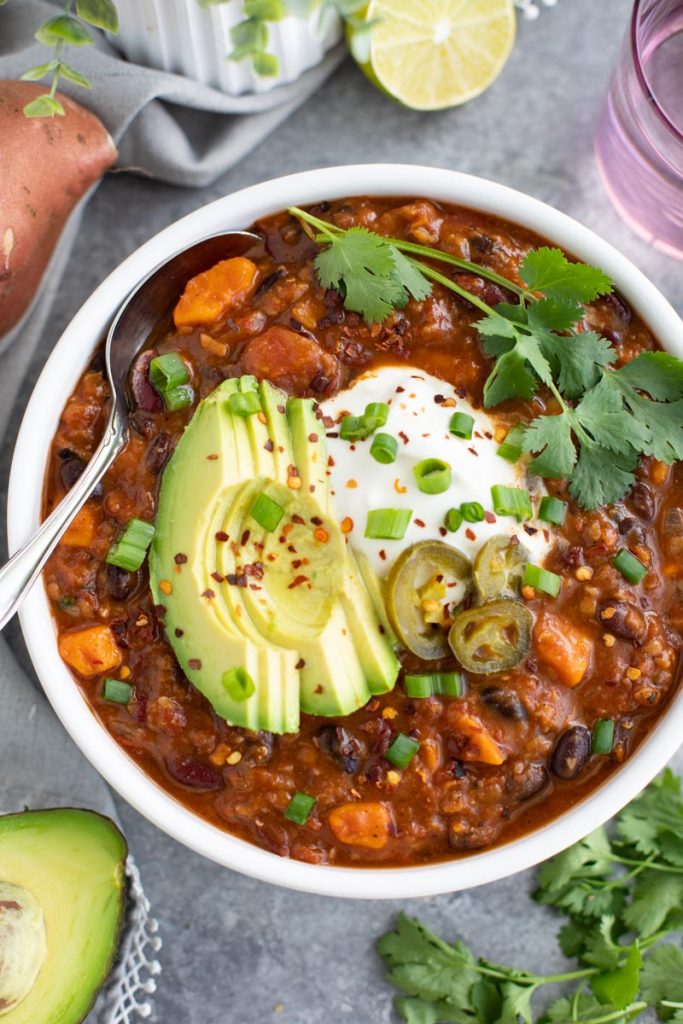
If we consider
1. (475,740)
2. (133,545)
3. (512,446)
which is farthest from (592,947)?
(133,545)

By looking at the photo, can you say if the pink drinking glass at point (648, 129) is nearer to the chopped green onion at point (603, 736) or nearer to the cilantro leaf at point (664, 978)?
the chopped green onion at point (603, 736)

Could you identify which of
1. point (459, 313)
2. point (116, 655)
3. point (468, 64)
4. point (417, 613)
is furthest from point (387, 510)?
point (468, 64)

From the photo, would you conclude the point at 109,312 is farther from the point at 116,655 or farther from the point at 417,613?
the point at 417,613

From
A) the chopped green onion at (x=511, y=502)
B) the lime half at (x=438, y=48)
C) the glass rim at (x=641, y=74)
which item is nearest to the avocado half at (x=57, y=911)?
the chopped green onion at (x=511, y=502)

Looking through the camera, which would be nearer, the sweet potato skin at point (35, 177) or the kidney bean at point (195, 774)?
the kidney bean at point (195, 774)

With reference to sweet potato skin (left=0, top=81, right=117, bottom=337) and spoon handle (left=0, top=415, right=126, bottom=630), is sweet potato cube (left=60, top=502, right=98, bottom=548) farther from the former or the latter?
sweet potato skin (left=0, top=81, right=117, bottom=337)

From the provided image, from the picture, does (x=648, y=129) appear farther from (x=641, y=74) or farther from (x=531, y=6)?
(x=531, y=6)
